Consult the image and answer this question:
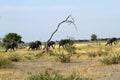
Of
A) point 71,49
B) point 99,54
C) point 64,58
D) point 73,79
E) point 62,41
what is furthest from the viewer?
point 62,41

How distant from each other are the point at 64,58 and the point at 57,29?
9.78 m

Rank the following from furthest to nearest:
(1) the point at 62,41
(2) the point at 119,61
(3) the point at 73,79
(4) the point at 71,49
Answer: (1) the point at 62,41 < (4) the point at 71,49 < (2) the point at 119,61 < (3) the point at 73,79

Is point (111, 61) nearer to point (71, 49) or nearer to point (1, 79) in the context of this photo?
point (1, 79)

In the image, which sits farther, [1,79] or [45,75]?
[1,79]

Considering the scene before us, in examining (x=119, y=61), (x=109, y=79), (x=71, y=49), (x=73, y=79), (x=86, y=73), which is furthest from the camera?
(x=71, y=49)

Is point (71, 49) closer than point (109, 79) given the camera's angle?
No

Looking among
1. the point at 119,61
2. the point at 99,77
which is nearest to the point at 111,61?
the point at 119,61

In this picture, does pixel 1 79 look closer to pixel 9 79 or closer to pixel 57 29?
pixel 9 79

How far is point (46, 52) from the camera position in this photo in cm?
4244

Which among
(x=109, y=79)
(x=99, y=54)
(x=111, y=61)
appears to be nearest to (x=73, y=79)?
(x=109, y=79)

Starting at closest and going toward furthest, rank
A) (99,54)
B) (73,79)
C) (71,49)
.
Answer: (73,79), (99,54), (71,49)

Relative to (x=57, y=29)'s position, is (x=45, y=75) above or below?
below

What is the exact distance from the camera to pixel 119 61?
27.3 meters

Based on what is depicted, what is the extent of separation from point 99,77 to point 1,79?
4.17m
